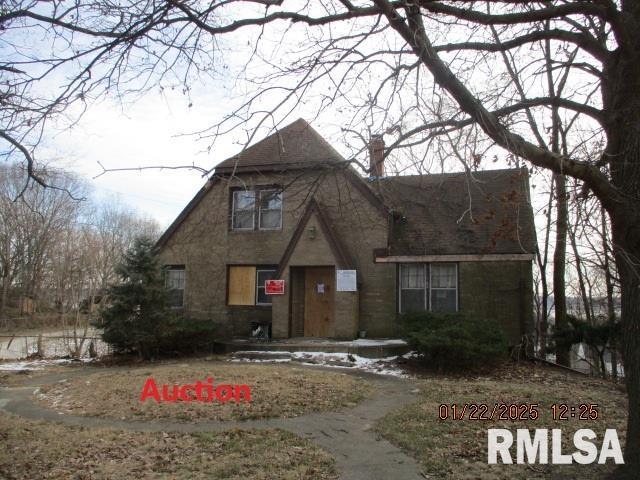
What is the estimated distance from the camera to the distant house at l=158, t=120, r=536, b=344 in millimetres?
16578

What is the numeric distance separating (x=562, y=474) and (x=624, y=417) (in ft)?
10.2

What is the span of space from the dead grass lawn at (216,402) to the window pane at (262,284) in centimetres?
604

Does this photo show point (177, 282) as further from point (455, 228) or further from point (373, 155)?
point (373, 155)

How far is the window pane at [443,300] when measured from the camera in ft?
56.7

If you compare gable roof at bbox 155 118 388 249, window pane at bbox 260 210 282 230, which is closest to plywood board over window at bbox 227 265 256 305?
window pane at bbox 260 210 282 230

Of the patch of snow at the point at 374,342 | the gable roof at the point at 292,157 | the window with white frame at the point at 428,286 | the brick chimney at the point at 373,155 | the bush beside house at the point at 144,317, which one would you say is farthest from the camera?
the gable roof at the point at 292,157

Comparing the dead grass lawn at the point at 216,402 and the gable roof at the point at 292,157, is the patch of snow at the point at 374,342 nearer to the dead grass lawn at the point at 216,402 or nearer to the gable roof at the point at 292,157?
the dead grass lawn at the point at 216,402

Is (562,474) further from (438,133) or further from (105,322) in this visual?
(105,322)

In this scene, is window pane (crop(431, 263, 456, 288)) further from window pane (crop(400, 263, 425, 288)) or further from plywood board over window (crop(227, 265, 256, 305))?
plywood board over window (crop(227, 265, 256, 305))

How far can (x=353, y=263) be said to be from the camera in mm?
17484
